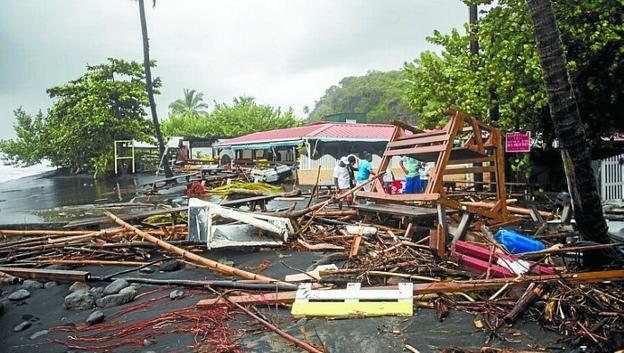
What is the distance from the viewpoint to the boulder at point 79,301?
5.42 metres

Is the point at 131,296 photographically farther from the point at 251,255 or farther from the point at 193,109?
the point at 193,109

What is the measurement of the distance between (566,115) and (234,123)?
3925 cm

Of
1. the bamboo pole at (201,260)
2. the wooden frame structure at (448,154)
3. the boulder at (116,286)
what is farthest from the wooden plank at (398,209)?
the boulder at (116,286)

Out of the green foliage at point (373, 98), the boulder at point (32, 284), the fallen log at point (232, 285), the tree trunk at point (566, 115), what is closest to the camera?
the tree trunk at point (566, 115)

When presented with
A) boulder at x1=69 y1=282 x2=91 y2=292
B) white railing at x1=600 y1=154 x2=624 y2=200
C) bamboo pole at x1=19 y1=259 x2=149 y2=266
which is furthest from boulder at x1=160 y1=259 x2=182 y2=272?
white railing at x1=600 y1=154 x2=624 y2=200

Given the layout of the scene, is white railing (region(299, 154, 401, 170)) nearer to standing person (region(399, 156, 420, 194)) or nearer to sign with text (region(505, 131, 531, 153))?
standing person (region(399, 156, 420, 194))

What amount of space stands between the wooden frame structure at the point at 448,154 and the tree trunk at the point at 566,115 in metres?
1.71

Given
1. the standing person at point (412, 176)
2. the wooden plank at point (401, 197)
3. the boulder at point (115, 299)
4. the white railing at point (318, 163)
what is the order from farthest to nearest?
the white railing at point (318, 163) → the standing person at point (412, 176) → the wooden plank at point (401, 197) → the boulder at point (115, 299)

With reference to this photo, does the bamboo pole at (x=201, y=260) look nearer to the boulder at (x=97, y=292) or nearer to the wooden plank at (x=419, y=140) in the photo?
the boulder at (x=97, y=292)

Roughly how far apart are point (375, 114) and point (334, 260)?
1617 inches

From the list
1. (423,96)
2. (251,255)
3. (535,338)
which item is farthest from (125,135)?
(535,338)

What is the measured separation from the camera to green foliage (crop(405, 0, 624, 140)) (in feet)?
30.9

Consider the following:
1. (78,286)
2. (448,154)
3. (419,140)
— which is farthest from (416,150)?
(78,286)

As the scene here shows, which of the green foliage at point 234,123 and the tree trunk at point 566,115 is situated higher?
the green foliage at point 234,123
